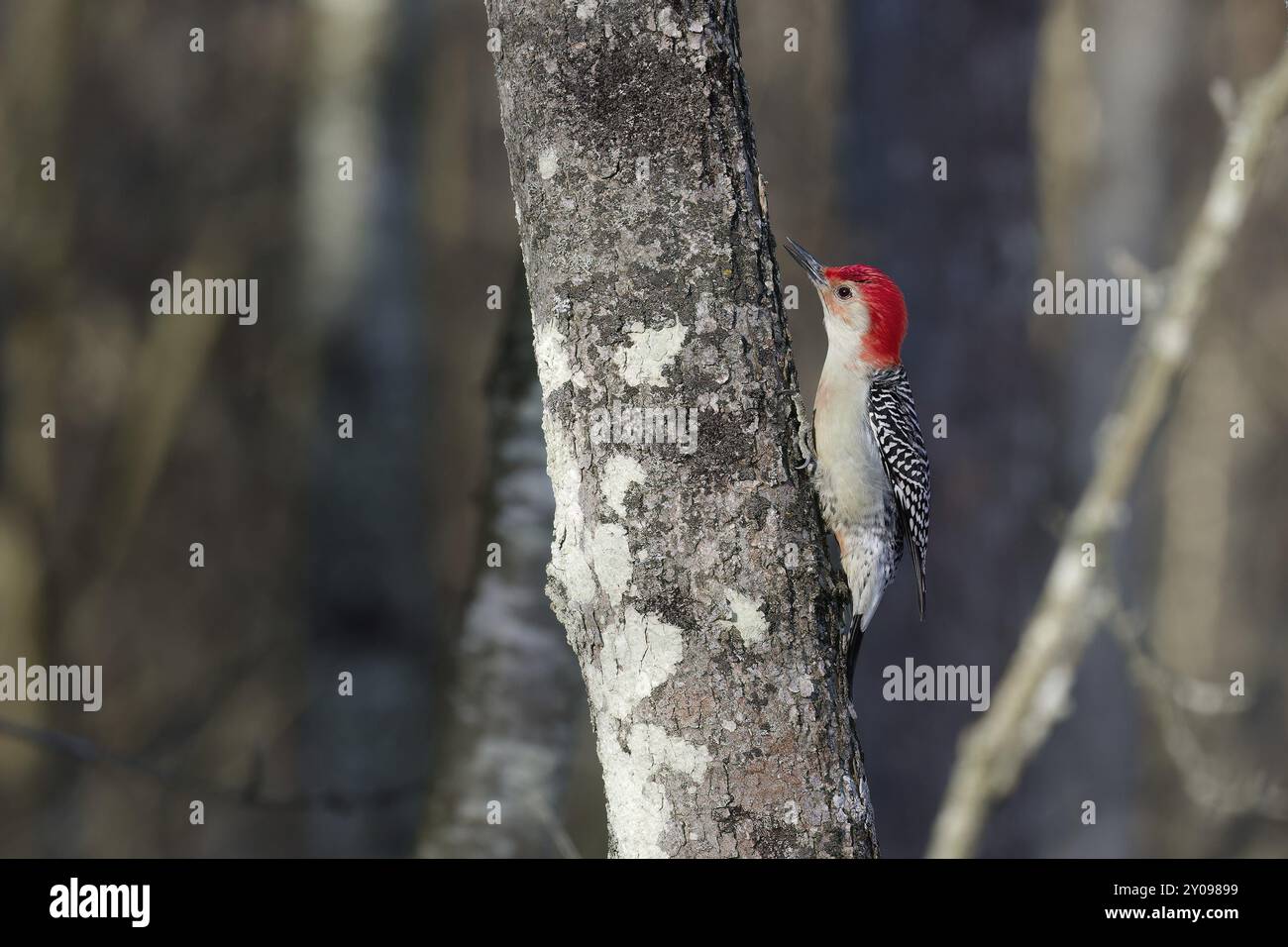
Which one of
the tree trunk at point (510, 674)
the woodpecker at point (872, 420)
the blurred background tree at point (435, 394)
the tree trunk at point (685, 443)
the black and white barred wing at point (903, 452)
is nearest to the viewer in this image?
the tree trunk at point (685, 443)

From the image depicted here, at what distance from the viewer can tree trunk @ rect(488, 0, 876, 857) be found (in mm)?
1633

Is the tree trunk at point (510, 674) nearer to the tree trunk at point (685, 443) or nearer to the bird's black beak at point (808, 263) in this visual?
the bird's black beak at point (808, 263)

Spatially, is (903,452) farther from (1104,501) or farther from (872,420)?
(1104,501)

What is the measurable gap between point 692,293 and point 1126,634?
252 centimetres

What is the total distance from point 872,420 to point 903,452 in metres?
0.12

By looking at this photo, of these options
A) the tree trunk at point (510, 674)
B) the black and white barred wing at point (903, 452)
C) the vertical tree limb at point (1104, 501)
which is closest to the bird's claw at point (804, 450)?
the black and white barred wing at point (903, 452)

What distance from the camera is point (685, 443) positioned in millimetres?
1634

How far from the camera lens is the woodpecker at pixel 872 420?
2.79 metres

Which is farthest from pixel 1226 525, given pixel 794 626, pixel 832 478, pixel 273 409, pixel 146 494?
pixel 794 626

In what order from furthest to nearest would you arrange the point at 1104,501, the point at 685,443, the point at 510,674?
the point at 1104,501
the point at 510,674
the point at 685,443

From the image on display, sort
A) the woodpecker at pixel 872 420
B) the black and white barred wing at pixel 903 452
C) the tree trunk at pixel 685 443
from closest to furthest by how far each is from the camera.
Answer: the tree trunk at pixel 685 443, the woodpecker at pixel 872 420, the black and white barred wing at pixel 903 452

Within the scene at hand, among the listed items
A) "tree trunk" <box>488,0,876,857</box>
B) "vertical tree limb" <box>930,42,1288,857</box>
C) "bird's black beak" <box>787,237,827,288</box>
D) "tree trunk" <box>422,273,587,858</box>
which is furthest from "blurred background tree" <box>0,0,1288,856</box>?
"tree trunk" <box>488,0,876,857</box>

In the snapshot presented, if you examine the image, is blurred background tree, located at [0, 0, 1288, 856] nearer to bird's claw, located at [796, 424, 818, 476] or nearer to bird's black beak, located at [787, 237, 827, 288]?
bird's black beak, located at [787, 237, 827, 288]

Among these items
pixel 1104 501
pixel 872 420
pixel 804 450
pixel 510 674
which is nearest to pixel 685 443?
pixel 804 450
